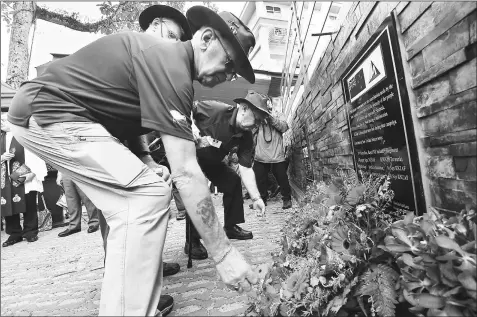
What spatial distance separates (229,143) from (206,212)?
220cm

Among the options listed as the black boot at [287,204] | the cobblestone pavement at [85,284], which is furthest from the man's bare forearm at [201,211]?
the black boot at [287,204]

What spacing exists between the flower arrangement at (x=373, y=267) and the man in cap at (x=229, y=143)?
1.60 m

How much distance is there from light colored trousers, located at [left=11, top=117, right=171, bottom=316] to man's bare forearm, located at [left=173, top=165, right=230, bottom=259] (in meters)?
0.11

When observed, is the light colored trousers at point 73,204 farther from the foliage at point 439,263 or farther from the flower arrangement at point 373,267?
the foliage at point 439,263

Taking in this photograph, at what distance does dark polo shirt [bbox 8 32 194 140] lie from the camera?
4.24ft

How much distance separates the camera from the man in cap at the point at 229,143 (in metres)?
3.29

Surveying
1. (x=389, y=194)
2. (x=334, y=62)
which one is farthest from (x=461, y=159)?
(x=334, y=62)

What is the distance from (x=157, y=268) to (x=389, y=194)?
137 cm

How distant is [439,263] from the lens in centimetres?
98

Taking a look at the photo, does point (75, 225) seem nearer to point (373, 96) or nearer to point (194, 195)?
point (194, 195)

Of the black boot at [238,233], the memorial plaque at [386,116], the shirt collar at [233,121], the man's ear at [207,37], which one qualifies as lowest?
the black boot at [238,233]

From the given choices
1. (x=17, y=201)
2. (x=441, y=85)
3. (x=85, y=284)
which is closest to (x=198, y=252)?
(x=85, y=284)

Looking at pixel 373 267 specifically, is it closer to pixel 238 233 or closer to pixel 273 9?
pixel 238 233

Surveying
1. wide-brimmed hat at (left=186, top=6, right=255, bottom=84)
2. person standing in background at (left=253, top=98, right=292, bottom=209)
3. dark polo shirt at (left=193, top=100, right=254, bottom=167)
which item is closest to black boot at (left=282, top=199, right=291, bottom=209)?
person standing in background at (left=253, top=98, right=292, bottom=209)
